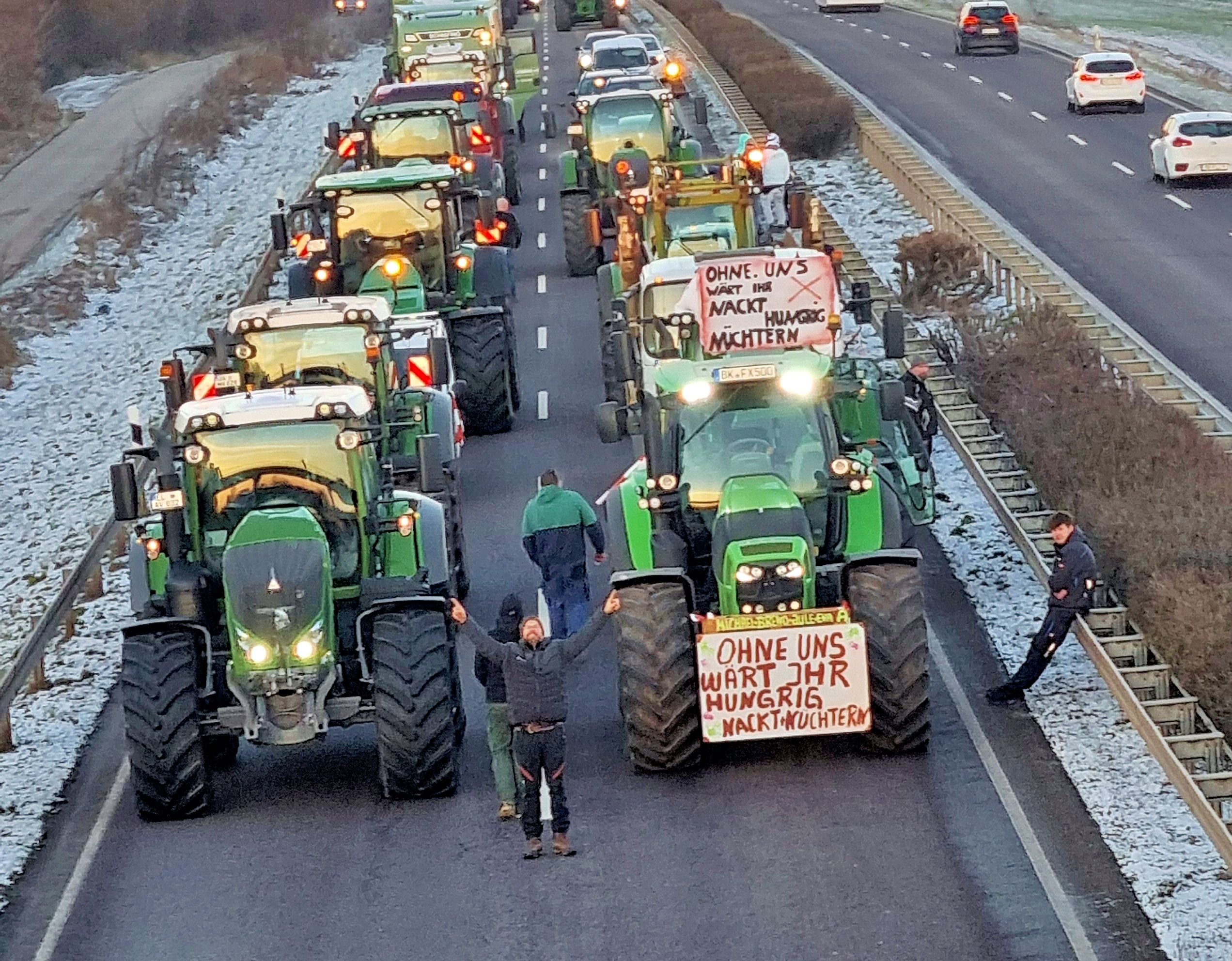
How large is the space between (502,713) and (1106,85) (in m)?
37.8

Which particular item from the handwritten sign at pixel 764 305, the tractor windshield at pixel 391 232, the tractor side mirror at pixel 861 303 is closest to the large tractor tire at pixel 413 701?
the handwritten sign at pixel 764 305

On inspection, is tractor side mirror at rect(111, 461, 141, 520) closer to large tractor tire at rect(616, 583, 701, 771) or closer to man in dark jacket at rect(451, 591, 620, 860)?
man in dark jacket at rect(451, 591, 620, 860)

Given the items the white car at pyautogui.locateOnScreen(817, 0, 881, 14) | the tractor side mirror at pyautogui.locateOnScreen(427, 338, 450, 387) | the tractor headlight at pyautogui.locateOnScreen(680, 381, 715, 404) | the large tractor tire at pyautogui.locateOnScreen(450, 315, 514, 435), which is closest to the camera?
the tractor headlight at pyautogui.locateOnScreen(680, 381, 715, 404)

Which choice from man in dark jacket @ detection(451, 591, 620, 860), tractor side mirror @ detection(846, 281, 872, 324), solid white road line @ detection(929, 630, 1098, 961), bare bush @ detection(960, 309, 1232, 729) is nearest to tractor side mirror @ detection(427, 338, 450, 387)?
tractor side mirror @ detection(846, 281, 872, 324)

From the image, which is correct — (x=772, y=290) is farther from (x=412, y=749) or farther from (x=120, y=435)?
(x=120, y=435)

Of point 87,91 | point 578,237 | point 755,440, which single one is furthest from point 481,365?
point 87,91

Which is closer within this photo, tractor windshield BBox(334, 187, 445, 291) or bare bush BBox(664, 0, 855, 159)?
tractor windshield BBox(334, 187, 445, 291)

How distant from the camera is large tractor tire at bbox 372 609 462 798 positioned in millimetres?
14641

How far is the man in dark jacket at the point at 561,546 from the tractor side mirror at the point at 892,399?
8.67 ft

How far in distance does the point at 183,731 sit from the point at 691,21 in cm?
5114

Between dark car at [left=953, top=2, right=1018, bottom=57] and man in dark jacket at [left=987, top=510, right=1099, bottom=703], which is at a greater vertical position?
man in dark jacket at [left=987, top=510, right=1099, bottom=703]

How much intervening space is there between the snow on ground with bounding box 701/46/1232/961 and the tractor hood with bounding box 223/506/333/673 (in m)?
5.11

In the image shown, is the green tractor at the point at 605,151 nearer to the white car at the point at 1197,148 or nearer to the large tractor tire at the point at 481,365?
the large tractor tire at the point at 481,365

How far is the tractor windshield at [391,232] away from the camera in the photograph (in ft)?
84.6
